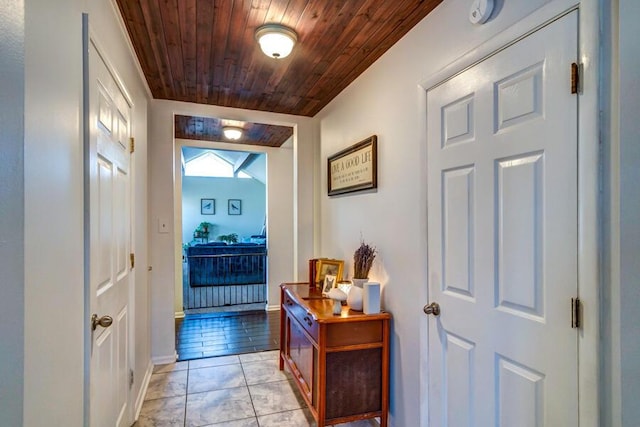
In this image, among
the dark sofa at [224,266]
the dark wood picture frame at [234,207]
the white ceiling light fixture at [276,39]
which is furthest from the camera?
the dark wood picture frame at [234,207]

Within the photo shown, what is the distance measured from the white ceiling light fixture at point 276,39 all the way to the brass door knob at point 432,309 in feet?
5.42

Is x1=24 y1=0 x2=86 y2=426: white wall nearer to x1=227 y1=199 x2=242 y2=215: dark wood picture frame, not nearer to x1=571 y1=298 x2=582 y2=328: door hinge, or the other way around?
x1=571 y1=298 x2=582 y2=328: door hinge

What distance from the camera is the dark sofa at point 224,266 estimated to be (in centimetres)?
527

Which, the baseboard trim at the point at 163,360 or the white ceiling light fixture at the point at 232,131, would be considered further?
the white ceiling light fixture at the point at 232,131

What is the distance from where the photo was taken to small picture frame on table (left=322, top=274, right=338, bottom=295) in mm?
2455

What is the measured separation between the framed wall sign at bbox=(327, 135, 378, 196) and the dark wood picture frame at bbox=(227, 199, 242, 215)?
8.76 meters

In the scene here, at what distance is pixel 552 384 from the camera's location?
111 cm

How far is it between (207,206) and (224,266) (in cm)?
609

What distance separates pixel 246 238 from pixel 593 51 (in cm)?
1058

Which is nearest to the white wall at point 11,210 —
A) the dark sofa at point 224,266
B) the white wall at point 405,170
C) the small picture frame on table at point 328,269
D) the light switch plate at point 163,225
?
the white wall at point 405,170

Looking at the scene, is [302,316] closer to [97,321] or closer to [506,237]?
[97,321]

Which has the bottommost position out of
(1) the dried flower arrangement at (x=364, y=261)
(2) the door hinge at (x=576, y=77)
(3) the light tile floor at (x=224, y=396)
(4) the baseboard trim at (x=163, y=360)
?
(3) the light tile floor at (x=224, y=396)

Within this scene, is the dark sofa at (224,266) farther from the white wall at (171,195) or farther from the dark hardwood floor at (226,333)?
the white wall at (171,195)

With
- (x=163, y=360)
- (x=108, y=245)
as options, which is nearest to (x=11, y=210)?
(x=108, y=245)
